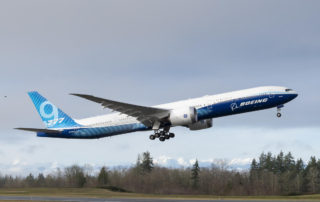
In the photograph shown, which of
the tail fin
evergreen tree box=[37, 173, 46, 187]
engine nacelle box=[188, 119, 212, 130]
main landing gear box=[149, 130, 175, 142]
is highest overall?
the tail fin

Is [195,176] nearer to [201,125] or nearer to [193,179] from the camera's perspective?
[193,179]

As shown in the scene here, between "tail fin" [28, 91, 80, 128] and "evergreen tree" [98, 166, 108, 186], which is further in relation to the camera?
"evergreen tree" [98, 166, 108, 186]

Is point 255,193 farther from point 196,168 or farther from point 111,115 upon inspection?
point 111,115

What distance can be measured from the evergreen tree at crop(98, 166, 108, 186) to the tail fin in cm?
5930

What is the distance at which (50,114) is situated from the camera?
63.4 m

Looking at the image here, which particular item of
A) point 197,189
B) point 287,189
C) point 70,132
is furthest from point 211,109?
point 287,189

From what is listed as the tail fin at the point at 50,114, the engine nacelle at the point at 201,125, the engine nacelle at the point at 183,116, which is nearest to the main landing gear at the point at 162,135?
the engine nacelle at the point at 183,116

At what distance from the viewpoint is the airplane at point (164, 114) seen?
51.2 m

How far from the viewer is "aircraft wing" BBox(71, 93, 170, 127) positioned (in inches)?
2048

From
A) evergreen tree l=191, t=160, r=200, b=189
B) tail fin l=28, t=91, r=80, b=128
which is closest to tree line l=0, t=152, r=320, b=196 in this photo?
evergreen tree l=191, t=160, r=200, b=189

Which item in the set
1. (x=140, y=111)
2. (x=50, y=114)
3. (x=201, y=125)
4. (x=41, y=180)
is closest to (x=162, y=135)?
(x=140, y=111)

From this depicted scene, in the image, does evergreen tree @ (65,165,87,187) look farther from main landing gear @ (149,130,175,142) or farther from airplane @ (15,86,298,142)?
main landing gear @ (149,130,175,142)

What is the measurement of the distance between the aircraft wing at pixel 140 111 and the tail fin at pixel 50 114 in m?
9.19

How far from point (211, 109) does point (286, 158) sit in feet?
382
